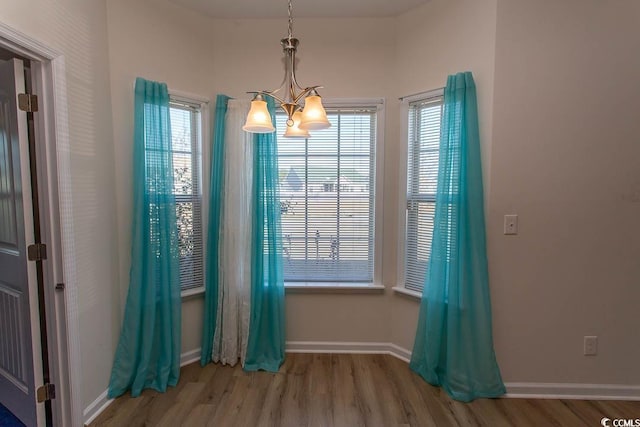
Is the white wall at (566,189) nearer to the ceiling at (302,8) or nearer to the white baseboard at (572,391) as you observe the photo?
the white baseboard at (572,391)

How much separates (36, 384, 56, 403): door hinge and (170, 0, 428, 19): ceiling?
9.38 feet

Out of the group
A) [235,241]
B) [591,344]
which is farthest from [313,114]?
[591,344]

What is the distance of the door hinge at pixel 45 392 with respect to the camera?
66.1 inches

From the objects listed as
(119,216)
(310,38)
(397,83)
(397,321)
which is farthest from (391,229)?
(119,216)

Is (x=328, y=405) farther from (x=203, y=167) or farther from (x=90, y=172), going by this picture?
(x=90, y=172)

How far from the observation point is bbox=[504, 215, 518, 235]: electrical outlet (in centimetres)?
200

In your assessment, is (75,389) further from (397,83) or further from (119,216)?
(397,83)

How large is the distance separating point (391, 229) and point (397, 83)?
1.29 m

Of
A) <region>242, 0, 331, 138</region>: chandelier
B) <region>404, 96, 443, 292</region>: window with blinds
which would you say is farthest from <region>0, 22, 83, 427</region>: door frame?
<region>404, 96, 443, 292</region>: window with blinds

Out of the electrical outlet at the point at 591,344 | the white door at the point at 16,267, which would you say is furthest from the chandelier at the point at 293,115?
the electrical outlet at the point at 591,344

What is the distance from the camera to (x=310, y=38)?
8.09 ft

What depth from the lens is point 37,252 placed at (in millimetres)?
1621

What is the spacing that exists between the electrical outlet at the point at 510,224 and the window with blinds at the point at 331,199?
103 centimetres

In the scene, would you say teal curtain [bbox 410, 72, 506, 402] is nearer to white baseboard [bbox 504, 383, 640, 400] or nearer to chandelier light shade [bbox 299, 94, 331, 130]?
white baseboard [bbox 504, 383, 640, 400]
